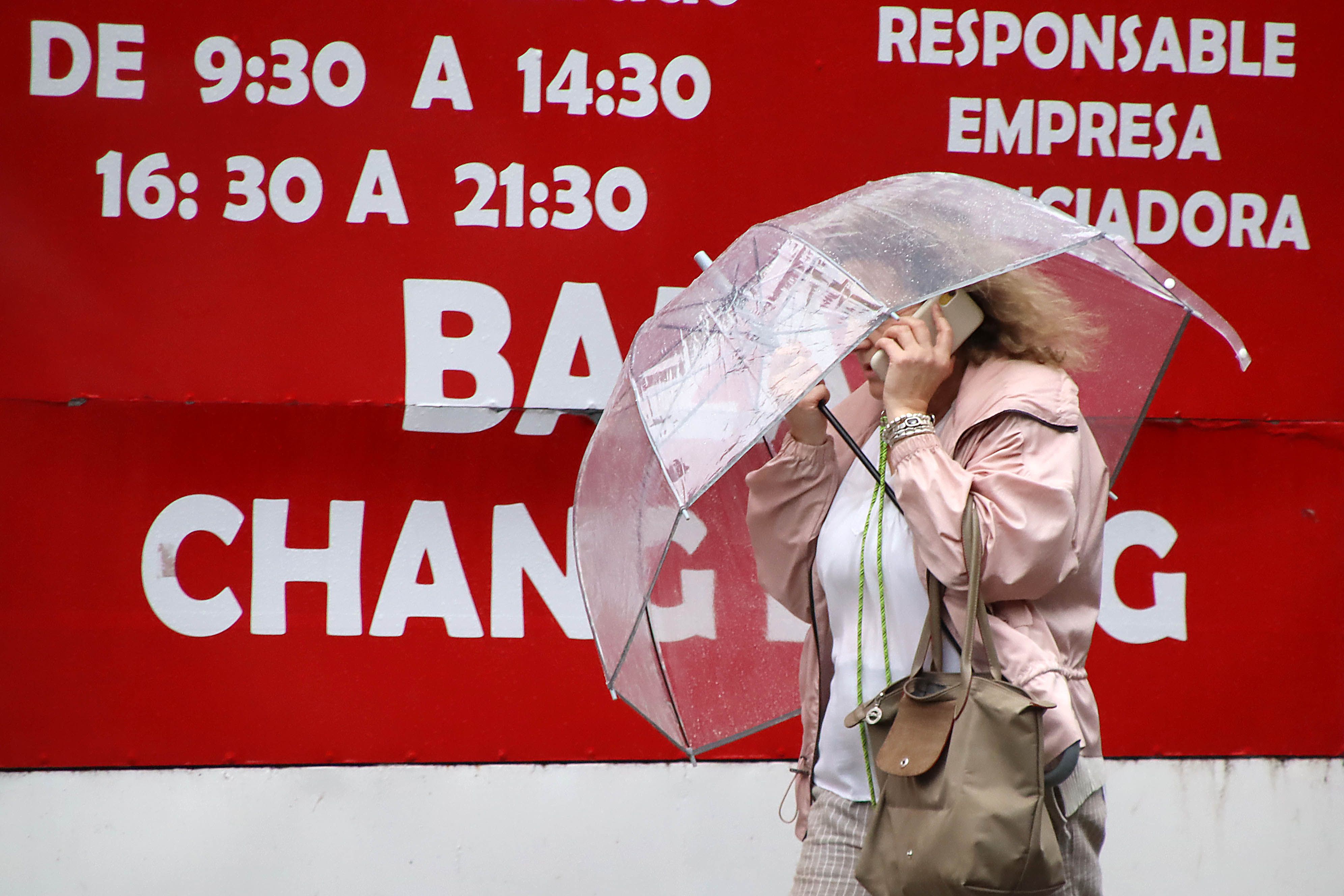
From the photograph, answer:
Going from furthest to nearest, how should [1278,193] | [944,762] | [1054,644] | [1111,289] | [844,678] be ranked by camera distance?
1. [1278,193]
2. [1111,289]
3. [844,678]
4. [1054,644]
5. [944,762]

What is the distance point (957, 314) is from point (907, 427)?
223 mm

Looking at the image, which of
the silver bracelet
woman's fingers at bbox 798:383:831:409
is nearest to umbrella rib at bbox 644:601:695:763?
woman's fingers at bbox 798:383:831:409

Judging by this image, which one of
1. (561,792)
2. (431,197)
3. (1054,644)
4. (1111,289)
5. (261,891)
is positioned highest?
(431,197)

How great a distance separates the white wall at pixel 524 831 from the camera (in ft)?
11.3

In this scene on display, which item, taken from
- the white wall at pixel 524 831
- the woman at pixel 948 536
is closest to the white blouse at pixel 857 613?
the woman at pixel 948 536

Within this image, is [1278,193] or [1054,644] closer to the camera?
[1054,644]

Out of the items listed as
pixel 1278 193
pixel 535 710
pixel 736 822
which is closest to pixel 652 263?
pixel 535 710

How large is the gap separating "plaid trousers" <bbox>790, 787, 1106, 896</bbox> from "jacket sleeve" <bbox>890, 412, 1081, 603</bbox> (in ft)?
1.17

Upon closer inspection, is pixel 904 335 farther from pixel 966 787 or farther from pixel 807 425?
pixel 966 787

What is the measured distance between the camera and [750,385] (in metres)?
1.95

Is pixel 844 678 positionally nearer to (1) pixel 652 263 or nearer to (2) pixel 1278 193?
(1) pixel 652 263

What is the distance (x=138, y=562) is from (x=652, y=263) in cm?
149

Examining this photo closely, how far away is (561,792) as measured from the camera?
3.58 meters

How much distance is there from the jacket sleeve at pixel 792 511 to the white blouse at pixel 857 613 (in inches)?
2.2
